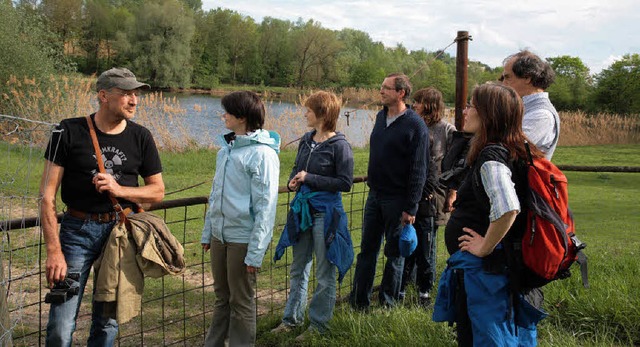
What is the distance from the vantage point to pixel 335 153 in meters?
4.34

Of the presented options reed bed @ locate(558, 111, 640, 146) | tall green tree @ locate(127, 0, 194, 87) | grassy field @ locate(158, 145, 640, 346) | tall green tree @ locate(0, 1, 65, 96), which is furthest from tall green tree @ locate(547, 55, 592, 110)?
grassy field @ locate(158, 145, 640, 346)

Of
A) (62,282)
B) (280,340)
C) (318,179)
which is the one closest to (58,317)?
(62,282)

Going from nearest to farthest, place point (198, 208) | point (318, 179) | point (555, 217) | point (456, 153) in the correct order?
1. point (555, 217)
2. point (456, 153)
3. point (318, 179)
4. point (198, 208)

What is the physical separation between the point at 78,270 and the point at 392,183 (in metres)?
2.36

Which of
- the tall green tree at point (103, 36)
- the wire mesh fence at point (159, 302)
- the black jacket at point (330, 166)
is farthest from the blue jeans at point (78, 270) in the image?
the tall green tree at point (103, 36)

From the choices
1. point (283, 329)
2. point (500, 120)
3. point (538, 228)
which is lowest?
point (283, 329)

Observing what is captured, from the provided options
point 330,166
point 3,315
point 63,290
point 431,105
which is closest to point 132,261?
point 63,290

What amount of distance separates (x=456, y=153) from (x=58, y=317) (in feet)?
7.77

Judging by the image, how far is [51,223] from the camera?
314cm

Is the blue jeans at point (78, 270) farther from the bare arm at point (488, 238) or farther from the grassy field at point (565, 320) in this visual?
the bare arm at point (488, 238)

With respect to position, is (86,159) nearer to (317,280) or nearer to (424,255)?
(317,280)

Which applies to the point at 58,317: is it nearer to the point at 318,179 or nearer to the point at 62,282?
the point at 62,282

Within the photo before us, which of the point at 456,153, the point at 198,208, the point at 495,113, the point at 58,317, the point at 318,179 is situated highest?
the point at 495,113

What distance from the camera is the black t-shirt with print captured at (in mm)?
3182
